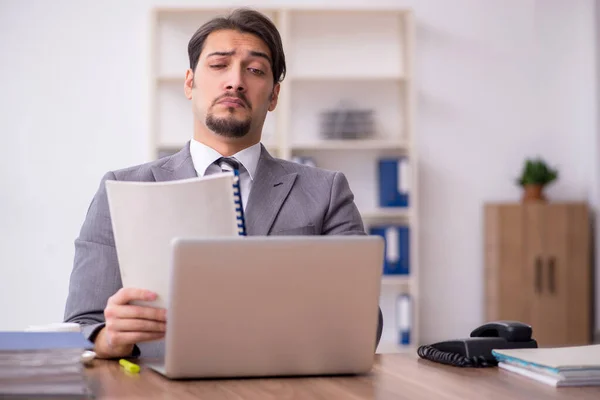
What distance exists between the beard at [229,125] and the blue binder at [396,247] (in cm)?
291

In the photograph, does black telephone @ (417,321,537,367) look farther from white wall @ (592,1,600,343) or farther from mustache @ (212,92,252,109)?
white wall @ (592,1,600,343)

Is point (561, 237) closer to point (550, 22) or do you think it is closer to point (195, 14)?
point (550, 22)

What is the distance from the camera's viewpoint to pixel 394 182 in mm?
5098

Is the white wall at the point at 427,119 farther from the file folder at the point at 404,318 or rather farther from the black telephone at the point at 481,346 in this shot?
the black telephone at the point at 481,346

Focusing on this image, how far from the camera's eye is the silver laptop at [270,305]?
1.30 m

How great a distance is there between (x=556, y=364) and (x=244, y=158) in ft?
3.59

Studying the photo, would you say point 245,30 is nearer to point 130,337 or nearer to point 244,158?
point 244,158

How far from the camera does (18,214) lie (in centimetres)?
511

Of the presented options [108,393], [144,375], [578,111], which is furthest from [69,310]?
[578,111]

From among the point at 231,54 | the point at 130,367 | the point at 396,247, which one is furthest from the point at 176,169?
the point at 396,247

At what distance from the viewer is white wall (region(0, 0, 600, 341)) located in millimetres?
5133

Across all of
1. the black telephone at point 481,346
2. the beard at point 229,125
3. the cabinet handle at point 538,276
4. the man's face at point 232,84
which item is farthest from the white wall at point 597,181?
the black telephone at point 481,346

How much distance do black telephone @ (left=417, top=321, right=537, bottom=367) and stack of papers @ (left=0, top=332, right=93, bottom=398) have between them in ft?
2.36

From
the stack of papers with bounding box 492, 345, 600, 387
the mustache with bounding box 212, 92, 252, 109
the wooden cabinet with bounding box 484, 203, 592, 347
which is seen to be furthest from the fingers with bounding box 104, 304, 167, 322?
the wooden cabinet with bounding box 484, 203, 592, 347
